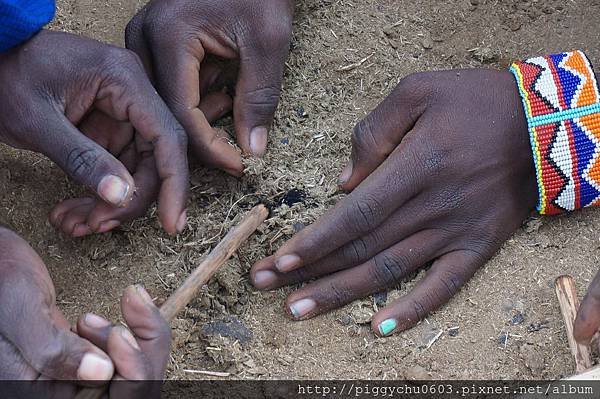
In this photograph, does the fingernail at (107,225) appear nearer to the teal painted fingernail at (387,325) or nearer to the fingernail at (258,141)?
the fingernail at (258,141)

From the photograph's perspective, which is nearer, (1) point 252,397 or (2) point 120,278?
(1) point 252,397

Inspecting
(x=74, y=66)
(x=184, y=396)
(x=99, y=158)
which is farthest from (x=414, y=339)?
Answer: (x=74, y=66)

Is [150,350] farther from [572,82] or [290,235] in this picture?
[572,82]

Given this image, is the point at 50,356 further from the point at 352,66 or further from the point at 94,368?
the point at 352,66

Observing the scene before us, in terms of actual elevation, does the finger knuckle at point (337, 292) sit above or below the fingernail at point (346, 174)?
below

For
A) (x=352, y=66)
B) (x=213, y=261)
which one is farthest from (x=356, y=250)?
(x=352, y=66)

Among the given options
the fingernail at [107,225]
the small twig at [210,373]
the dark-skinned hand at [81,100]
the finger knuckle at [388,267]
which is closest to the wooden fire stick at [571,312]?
the finger knuckle at [388,267]
